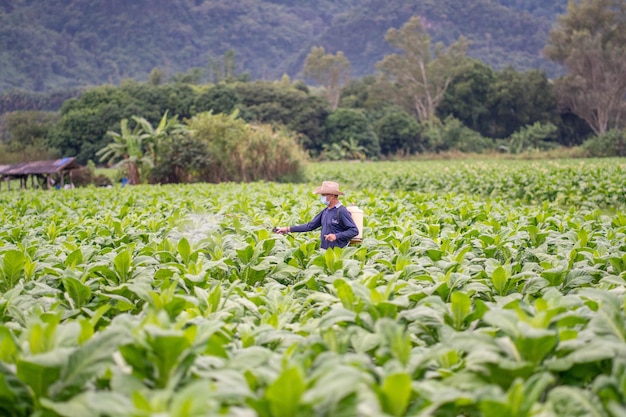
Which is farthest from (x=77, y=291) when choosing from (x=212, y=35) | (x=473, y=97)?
(x=212, y=35)

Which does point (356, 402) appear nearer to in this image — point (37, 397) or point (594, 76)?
point (37, 397)

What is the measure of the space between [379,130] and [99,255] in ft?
194

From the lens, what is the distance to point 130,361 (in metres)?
2.17

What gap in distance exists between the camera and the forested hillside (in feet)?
468

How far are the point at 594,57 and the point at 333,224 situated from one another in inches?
2506

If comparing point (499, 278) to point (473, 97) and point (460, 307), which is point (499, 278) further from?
point (473, 97)

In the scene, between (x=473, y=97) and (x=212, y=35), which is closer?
(x=473, y=97)

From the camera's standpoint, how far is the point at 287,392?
5.88 ft

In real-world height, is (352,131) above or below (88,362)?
below

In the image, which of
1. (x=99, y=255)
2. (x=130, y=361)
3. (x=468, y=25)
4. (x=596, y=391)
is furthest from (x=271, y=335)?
(x=468, y=25)

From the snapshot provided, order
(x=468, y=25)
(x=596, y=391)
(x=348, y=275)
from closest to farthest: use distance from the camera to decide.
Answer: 1. (x=596, y=391)
2. (x=348, y=275)
3. (x=468, y=25)

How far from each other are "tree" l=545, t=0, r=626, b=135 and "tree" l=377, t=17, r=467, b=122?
1436cm

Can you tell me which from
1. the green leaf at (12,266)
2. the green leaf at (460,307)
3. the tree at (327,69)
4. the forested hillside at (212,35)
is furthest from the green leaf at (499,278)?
the forested hillside at (212,35)

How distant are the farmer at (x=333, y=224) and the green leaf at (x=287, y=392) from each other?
12.8 feet
